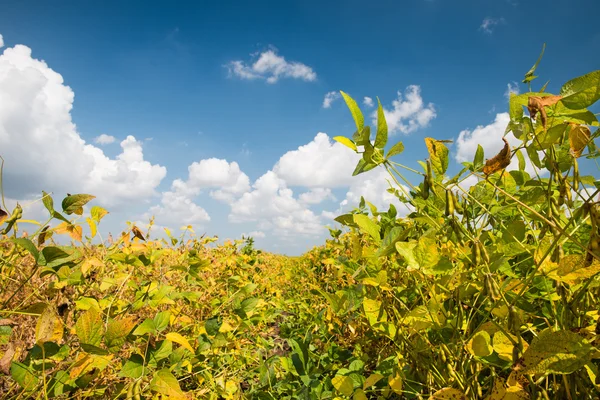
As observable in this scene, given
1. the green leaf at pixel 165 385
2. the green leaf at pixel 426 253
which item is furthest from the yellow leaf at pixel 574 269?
the green leaf at pixel 165 385

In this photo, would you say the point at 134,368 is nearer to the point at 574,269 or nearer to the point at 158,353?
the point at 158,353

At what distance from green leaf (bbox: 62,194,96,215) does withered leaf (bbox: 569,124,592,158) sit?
1.36m

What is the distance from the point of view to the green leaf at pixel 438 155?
878 millimetres

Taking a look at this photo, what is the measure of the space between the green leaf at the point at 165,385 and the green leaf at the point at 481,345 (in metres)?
0.86

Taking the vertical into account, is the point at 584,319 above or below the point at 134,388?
above

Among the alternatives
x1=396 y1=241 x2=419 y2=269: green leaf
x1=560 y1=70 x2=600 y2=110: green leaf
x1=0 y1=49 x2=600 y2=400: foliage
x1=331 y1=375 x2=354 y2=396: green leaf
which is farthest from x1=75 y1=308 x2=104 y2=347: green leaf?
x1=560 y1=70 x2=600 y2=110: green leaf

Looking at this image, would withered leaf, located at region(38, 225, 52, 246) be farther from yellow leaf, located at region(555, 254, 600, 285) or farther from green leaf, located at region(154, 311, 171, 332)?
yellow leaf, located at region(555, 254, 600, 285)

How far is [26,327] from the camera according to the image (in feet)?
7.43

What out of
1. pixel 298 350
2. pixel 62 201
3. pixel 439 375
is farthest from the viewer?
pixel 298 350

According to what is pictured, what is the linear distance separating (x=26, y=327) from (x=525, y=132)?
117 inches

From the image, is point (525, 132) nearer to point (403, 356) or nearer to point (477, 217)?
point (477, 217)

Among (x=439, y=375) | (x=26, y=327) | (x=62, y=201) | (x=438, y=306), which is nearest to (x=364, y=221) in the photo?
(x=438, y=306)

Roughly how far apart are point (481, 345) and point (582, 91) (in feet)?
1.88

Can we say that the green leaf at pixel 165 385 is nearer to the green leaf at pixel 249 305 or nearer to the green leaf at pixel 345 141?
the green leaf at pixel 249 305
